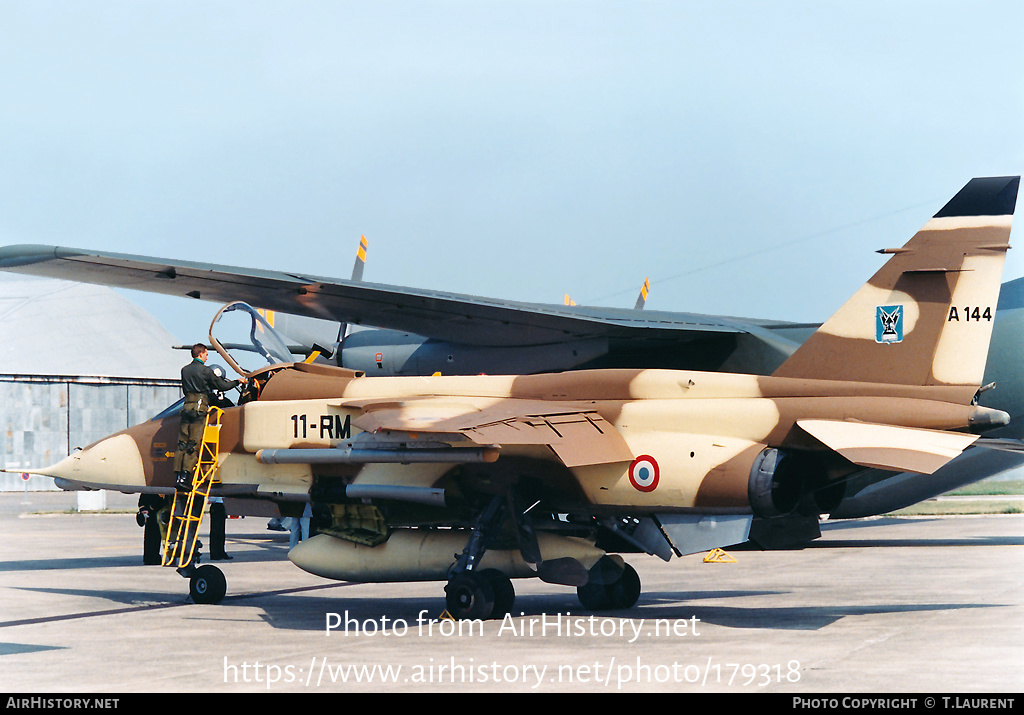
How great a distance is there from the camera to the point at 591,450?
10.8 m

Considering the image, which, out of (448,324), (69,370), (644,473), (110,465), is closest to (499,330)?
(448,324)

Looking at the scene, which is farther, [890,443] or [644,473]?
[644,473]

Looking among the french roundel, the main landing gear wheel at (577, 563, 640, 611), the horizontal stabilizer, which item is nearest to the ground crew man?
the main landing gear wheel at (577, 563, 640, 611)

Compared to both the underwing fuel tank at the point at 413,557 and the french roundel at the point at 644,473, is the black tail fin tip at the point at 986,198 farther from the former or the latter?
the underwing fuel tank at the point at 413,557

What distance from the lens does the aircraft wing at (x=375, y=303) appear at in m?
15.4

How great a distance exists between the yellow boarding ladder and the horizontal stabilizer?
21.9 ft

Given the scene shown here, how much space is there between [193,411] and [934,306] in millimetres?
8283

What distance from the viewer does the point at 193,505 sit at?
12.7m

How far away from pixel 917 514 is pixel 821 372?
863 inches

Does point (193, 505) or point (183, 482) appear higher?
point (183, 482)

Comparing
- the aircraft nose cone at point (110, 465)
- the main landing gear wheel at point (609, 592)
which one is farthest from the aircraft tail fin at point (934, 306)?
the aircraft nose cone at point (110, 465)

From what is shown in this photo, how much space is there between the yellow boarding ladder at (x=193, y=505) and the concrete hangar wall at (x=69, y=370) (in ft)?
126

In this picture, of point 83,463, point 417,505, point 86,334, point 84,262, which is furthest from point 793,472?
point 86,334

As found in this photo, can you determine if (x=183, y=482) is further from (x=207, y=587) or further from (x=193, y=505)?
(x=207, y=587)
